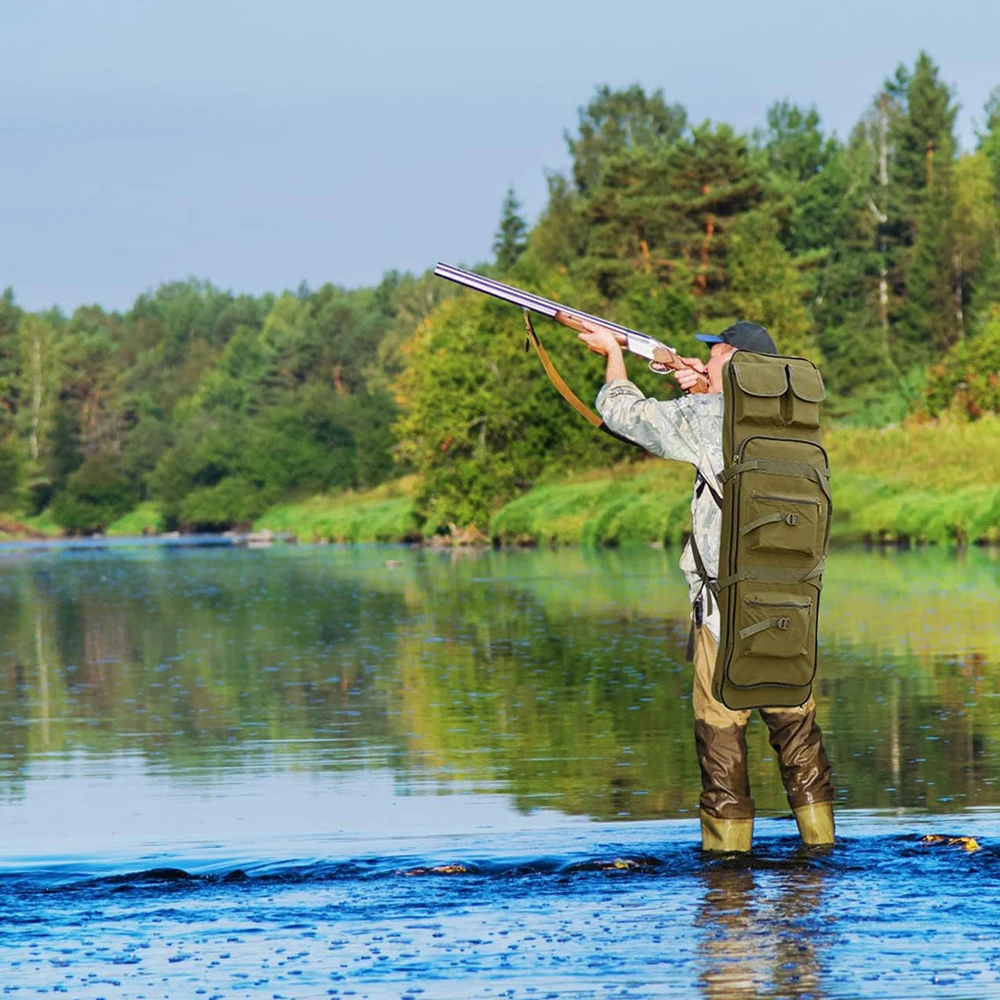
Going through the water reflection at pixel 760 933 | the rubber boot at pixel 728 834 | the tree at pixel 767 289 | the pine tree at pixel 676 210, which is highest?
the pine tree at pixel 676 210

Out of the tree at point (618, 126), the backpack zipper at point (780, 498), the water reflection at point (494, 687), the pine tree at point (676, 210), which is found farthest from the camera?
the tree at point (618, 126)

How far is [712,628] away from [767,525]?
19.2 inches

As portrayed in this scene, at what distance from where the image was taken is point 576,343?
60188 millimetres

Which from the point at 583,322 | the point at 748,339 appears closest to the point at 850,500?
the point at 583,322

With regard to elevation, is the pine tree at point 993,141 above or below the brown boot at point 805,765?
above

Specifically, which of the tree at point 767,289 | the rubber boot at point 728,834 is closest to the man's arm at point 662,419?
the rubber boot at point 728,834

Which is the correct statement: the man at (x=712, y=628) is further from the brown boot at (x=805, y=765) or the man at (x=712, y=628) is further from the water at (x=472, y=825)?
the water at (x=472, y=825)

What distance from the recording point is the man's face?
798 cm

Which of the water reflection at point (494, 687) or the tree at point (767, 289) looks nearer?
the water reflection at point (494, 687)

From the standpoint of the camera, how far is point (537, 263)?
227 ft

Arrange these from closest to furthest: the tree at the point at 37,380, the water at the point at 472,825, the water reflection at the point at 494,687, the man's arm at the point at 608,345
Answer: the water at the point at 472,825 → the man's arm at the point at 608,345 → the water reflection at the point at 494,687 → the tree at the point at 37,380

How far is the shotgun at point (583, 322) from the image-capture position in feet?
26.2

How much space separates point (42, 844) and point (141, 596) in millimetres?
24476

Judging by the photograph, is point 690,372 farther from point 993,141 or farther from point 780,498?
point 993,141
